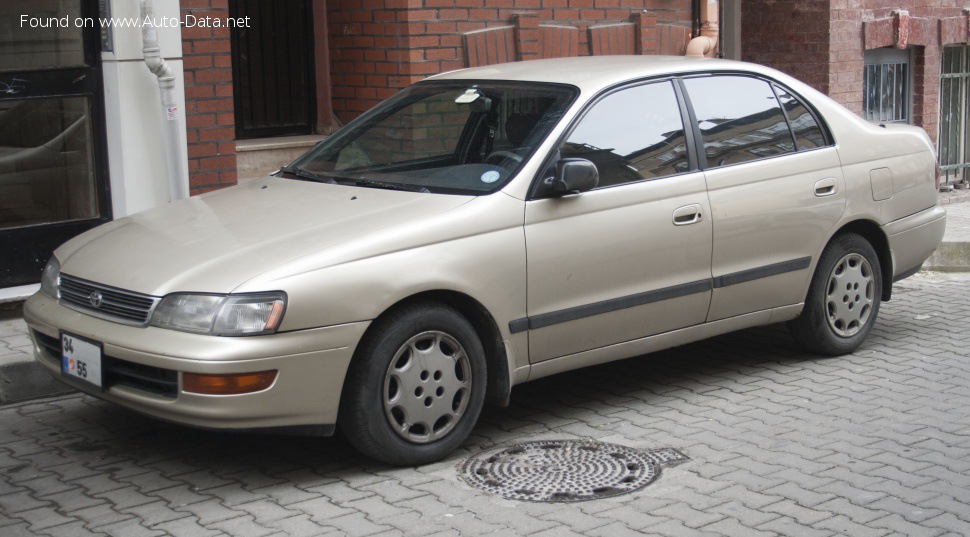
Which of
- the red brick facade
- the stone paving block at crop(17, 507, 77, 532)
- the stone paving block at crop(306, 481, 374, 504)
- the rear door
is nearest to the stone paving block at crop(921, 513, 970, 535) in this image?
the rear door

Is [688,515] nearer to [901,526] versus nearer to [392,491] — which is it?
[901,526]

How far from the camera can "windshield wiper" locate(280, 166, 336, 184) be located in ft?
19.2

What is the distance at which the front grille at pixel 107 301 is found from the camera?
4707 millimetres

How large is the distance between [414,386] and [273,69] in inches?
203

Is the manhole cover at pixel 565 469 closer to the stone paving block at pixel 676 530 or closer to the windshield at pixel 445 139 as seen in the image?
the stone paving block at pixel 676 530

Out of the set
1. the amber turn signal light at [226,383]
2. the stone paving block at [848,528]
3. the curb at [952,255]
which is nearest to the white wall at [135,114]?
the amber turn signal light at [226,383]

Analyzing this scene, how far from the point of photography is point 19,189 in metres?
7.66

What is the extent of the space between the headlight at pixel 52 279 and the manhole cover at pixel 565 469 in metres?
Answer: 1.91

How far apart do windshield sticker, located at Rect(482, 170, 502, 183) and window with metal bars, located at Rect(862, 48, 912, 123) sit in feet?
28.6

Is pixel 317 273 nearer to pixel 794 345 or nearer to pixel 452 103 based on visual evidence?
pixel 452 103

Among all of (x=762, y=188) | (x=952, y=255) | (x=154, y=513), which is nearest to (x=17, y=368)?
(x=154, y=513)

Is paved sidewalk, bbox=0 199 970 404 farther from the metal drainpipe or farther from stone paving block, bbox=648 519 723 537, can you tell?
stone paving block, bbox=648 519 723 537

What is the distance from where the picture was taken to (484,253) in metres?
5.12

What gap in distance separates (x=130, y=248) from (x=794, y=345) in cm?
395
